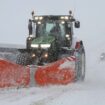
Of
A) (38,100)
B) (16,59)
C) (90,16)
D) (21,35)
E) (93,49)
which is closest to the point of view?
(38,100)

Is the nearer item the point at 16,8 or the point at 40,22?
the point at 40,22

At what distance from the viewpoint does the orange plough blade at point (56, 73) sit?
1174cm

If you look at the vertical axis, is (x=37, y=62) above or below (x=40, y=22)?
below

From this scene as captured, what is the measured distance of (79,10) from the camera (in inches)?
1681

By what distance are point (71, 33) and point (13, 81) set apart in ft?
10.3

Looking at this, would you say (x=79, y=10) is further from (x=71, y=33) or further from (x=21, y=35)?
(x=71, y=33)

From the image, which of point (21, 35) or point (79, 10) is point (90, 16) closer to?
point (79, 10)

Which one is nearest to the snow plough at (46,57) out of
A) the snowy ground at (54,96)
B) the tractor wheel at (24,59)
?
the tractor wheel at (24,59)

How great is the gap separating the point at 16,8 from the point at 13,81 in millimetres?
33275

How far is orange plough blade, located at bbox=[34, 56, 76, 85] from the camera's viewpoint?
11.7 metres

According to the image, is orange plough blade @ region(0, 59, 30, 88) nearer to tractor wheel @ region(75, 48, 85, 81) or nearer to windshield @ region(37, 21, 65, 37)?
tractor wheel @ region(75, 48, 85, 81)

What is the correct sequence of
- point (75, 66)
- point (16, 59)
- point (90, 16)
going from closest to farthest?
point (75, 66)
point (16, 59)
point (90, 16)

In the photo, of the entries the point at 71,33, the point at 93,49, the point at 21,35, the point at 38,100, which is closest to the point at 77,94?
the point at 38,100

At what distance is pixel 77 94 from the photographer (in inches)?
403
